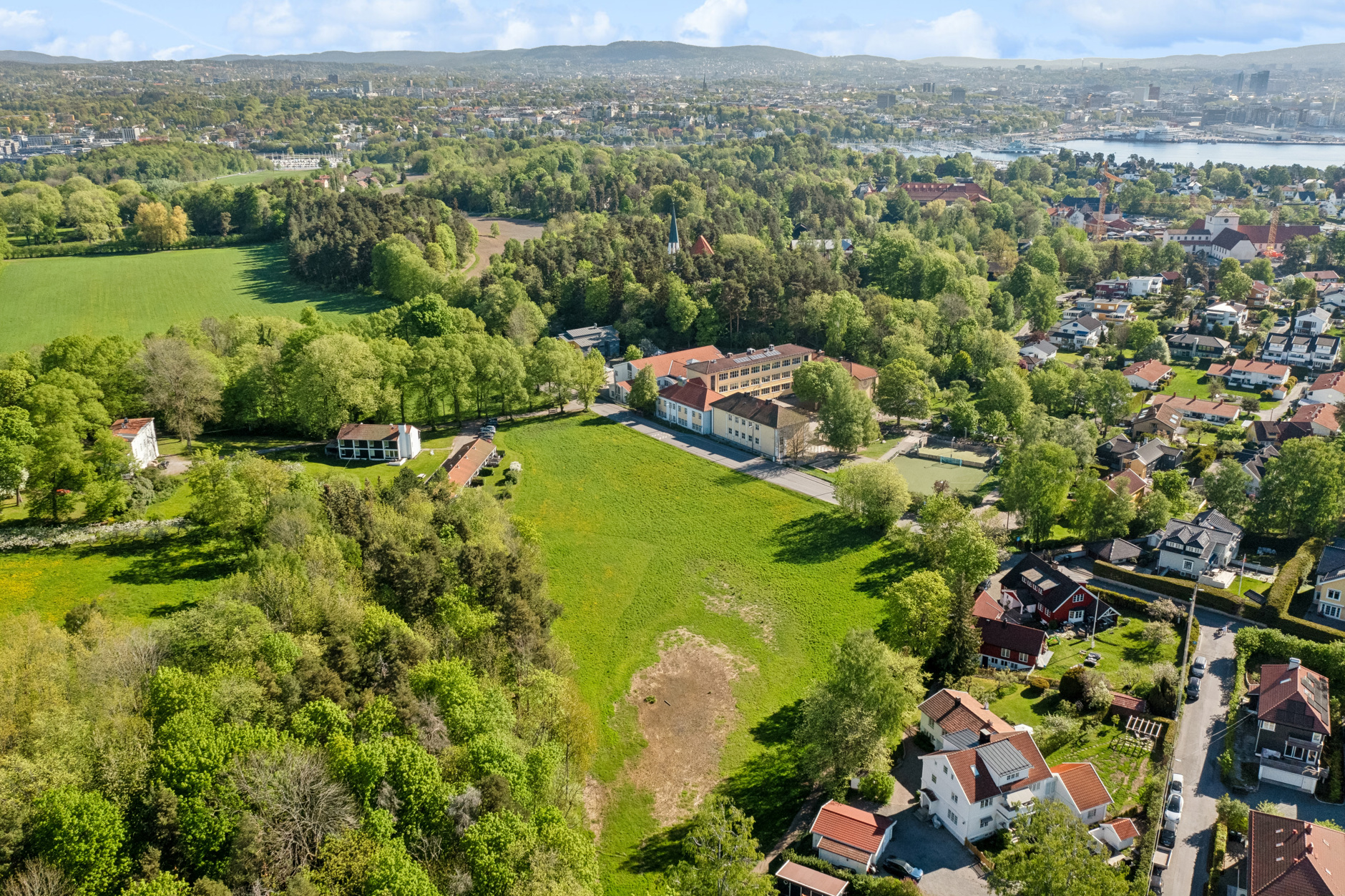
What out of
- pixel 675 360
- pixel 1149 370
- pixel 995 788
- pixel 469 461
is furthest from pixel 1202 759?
pixel 1149 370

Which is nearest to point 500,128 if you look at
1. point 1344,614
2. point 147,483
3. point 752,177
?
point 752,177

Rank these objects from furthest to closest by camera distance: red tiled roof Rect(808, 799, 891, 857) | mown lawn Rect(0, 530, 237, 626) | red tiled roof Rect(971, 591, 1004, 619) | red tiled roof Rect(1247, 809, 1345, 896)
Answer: red tiled roof Rect(971, 591, 1004, 619) < mown lawn Rect(0, 530, 237, 626) < red tiled roof Rect(808, 799, 891, 857) < red tiled roof Rect(1247, 809, 1345, 896)

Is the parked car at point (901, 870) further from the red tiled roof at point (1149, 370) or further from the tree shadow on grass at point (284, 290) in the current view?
the tree shadow on grass at point (284, 290)

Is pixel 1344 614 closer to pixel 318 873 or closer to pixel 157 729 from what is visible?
pixel 318 873

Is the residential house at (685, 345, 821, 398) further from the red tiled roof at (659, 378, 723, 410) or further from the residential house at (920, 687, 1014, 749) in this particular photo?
the residential house at (920, 687, 1014, 749)

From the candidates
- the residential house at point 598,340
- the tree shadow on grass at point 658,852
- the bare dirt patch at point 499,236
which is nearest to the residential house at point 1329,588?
the tree shadow on grass at point 658,852

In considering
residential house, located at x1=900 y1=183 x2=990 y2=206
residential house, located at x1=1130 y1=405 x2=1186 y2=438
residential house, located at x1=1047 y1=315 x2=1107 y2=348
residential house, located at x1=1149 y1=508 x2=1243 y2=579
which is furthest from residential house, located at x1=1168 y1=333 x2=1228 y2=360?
residential house, located at x1=900 y1=183 x2=990 y2=206
